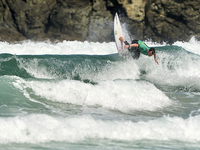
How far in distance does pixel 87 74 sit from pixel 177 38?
15603mm

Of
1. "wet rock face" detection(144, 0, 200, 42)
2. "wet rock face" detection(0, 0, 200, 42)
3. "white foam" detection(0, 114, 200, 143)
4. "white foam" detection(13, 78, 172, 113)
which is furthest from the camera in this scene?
"wet rock face" detection(144, 0, 200, 42)

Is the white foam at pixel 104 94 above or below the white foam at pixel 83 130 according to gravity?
below

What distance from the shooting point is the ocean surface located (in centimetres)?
452

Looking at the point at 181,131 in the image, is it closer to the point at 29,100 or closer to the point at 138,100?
the point at 138,100

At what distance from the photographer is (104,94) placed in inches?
276

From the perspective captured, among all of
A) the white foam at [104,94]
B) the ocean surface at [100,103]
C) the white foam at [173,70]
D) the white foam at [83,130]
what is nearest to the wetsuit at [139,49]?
the ocean surface at [100,103]

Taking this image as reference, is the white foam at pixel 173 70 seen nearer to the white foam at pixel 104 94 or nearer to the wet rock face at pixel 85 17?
the white foam at pixel 104 94

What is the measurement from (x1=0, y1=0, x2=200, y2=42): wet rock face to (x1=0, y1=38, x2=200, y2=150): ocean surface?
10.6m

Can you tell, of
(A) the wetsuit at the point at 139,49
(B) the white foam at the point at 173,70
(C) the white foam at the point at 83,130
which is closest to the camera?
(C) the white foam at the point at 83,130

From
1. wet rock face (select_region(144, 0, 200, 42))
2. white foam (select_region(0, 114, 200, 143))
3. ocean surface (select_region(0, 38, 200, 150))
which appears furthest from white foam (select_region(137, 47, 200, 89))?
wet rock face (select_region(144, 0, 200, 42))

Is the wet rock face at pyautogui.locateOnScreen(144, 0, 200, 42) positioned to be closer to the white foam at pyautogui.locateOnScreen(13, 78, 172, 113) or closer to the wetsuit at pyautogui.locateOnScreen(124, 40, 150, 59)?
the wetsuit at pyautogui.locateOnScreen(124, 40, 150, 59)

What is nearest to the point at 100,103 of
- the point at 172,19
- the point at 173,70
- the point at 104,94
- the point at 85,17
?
the point at 104,94

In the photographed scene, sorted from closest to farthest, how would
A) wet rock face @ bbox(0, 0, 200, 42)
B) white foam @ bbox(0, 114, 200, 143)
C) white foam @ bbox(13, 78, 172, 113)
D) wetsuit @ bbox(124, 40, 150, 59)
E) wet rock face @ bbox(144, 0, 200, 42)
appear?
white foam @ bbox(0, 114, 200, 143)
white foam @ bbox(13, 78, 172, 113)
wetsuit @ bbox(124, 40, 150, 59)
wet rock face @ bbox(0, 0, 200, 42)
wet rock face @ bbox(144, 0, 200, 42)

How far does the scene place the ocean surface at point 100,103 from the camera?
14.8 feet
